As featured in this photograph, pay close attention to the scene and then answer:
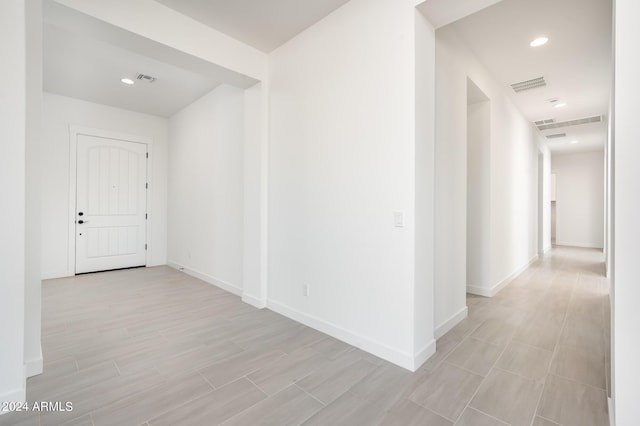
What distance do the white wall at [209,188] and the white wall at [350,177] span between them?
103 centimetres

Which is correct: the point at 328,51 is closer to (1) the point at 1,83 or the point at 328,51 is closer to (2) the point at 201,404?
(1) the point at 1,83

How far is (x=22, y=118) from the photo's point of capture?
1.72 metres

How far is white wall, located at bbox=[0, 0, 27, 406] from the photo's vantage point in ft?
5.45

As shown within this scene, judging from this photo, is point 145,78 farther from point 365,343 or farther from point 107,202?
point 365,343

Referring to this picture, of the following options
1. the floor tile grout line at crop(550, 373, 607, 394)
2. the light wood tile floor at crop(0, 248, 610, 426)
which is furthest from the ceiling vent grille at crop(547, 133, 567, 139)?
the floor tile grout line at crop(550, 373, 607, 394)

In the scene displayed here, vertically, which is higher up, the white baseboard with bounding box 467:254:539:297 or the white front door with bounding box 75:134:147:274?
the white front door with bounding box 75:134:147:274

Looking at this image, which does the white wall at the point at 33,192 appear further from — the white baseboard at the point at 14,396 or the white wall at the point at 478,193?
the white wall at the point at 478,193

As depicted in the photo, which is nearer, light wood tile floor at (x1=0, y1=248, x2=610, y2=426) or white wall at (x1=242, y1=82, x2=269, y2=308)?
light wood tile floor at (x1=0, y1=248, x2=610, y2=426)

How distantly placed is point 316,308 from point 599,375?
2.20m

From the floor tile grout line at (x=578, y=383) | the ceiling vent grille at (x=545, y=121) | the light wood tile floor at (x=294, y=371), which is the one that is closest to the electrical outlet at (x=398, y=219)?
the light wood tile floor at (x=294, y=371)

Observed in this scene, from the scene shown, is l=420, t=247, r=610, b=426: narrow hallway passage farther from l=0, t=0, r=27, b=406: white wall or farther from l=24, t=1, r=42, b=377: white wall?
l=24, t=1, r=42, b=377: white wall

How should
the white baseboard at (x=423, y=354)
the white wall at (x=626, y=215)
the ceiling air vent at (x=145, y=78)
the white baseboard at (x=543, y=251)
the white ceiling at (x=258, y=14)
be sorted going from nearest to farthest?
the white wall at (x=626, y=215), the white baseboard at (x=423, y=354), the white ceiling at (x=258, y=14), the ceiling air vent at (x=145, y=78), the white baseboard at (x=543, y=251)

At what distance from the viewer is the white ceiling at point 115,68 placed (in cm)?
241

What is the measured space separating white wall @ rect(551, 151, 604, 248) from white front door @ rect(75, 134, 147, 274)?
11.8m
